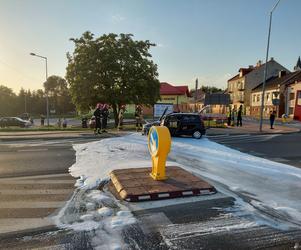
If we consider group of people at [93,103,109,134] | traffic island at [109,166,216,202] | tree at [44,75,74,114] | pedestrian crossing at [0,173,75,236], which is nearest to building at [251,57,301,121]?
group of people at [93,103,109,134]

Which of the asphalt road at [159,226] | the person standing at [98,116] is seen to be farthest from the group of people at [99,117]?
the asphalt road at [159,226]

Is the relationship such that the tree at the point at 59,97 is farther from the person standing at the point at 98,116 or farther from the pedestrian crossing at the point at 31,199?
the pedestrian crossing at the point at 31,199

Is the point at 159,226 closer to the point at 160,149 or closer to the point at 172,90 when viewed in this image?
the point at 160,149

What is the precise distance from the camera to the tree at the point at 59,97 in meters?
109

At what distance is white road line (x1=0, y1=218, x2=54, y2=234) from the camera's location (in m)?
4.67

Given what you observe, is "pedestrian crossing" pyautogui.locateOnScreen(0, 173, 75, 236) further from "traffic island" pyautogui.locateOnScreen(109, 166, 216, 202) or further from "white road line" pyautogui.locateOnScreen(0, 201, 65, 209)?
"traffic island" pyautogui.locateOnScreen(109, 166, 216, 202)

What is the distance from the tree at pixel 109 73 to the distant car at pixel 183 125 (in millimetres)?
12999

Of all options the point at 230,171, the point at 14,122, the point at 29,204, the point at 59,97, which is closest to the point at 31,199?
the point at 29,204

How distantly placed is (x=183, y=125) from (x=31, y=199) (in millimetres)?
11961

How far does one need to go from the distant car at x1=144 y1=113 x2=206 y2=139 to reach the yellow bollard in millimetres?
10076

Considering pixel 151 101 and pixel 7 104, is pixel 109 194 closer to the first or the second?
pixel 151 101

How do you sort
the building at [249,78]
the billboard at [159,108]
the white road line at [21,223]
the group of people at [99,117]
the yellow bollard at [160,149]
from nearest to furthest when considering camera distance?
the white road line at [21,223], the yellow bollard at [160,149], the group of people at [99,117], the billboard at [159,108], the building at [249,78]

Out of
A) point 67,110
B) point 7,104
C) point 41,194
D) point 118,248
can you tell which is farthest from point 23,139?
point 67,110

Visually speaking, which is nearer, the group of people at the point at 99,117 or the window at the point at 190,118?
the window at the point at 190,118
